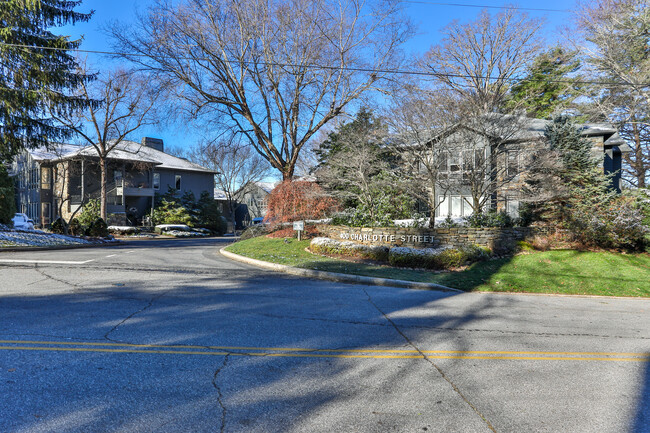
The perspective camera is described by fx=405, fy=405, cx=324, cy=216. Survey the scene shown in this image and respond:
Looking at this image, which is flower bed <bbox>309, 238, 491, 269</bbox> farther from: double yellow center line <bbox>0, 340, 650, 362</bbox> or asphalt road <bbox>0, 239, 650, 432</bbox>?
double yellow center line <bbox>0, 340, 650, 362</bbox>

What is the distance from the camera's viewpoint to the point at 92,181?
36.3 meters

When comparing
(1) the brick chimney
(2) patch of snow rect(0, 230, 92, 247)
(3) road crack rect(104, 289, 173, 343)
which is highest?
(1) the brick chimney

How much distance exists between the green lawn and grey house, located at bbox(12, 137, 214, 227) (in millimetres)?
26809

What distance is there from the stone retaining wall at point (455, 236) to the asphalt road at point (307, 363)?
5.98 metres

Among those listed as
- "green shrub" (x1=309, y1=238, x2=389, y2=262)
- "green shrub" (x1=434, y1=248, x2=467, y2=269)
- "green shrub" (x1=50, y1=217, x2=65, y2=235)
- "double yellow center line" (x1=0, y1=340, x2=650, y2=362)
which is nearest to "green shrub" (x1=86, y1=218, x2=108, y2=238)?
"green shrub" (x1=50, y1=217, x2=65, y2=235)

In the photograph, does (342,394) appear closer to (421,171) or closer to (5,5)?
(421,171)

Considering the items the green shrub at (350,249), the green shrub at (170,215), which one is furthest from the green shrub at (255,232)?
the green shrub at (170,215)

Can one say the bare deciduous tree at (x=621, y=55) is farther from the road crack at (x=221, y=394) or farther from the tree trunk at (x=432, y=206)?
the road crack at (x=221, y=394)

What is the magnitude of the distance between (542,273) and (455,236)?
10.8 feet

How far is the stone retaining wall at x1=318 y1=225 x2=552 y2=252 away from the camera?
14.4 m

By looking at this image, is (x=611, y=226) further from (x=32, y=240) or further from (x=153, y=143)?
(x=153, y=143)

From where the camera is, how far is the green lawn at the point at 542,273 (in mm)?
10655

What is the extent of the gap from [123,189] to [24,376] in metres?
34.9

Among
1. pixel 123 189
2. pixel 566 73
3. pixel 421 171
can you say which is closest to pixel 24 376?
pixel 421 171
